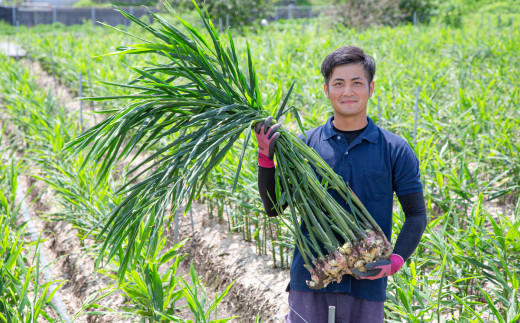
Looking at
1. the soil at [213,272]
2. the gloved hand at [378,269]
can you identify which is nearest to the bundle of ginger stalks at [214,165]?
the gloved hand at [378,269]

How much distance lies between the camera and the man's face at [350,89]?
1.75m

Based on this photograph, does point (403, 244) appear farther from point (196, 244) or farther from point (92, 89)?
point (92, 89)

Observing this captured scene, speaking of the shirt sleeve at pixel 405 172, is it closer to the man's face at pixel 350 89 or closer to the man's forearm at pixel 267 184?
the man's face at pixel 350 89

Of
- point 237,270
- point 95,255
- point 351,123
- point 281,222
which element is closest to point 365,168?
point 351,123

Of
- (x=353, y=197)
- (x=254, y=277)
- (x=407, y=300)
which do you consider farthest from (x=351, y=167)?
(x=254, y=277)

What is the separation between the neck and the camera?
5.88 ft

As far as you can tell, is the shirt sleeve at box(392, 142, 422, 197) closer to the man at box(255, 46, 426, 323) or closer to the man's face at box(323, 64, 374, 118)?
the man at box(255, 46, 426, 323)

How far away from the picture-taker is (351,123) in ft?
5.89

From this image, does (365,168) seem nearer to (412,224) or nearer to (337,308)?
(412,224)

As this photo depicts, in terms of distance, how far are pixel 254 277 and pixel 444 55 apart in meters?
5.37

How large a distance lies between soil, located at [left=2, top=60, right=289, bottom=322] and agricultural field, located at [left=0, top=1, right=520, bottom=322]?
4cm

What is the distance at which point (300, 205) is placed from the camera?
1788 mm

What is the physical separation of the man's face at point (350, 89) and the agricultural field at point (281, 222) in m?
0.32

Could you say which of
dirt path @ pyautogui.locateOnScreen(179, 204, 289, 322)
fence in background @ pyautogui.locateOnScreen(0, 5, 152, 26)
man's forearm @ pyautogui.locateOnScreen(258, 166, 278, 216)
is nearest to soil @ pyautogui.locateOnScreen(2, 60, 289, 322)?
dirt path @ pyautogui.locateOnScreen(179, 204, 289, 322)
